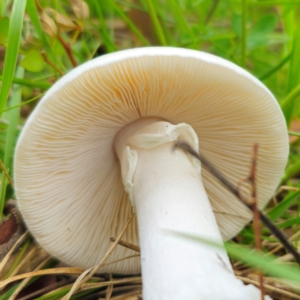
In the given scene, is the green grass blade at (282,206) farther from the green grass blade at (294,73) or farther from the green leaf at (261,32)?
the green leaf at (261,32)

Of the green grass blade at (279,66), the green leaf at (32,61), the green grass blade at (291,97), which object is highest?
the green leaf at (32,61)

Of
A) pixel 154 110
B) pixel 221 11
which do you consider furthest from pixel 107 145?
pixel 221 11

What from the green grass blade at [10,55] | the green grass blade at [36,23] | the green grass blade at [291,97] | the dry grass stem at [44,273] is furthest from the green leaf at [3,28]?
→ the green grass blade at [291,97]

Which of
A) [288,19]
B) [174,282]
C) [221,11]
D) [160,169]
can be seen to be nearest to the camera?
[174,282]

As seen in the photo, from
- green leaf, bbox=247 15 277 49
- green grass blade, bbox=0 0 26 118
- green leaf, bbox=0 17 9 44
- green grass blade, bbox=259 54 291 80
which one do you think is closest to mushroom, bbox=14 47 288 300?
green grass blade, bbox=0 0 26 118

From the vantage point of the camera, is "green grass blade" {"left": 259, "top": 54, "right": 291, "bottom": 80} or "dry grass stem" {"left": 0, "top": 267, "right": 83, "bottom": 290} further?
"green grass blade" {"left": 259, "top": 54, "right": 291, "bottom": 80}

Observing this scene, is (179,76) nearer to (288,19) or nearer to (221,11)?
(288,19)

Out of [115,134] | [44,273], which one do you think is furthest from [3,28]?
[44,273]

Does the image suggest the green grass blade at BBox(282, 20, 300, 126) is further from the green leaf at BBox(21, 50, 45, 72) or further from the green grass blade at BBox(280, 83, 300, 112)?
the green leaf at BBox(21, 50, 45, 72)
